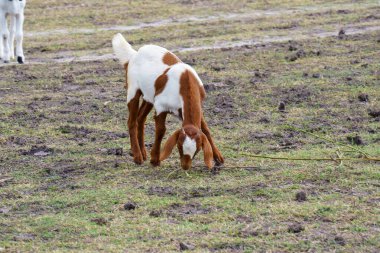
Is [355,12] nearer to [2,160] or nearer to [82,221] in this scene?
[2,160]

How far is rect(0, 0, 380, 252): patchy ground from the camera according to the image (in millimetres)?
7512

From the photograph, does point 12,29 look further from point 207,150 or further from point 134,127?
point 207,150

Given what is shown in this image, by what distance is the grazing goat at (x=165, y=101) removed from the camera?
909 centimetres

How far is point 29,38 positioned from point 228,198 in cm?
1267

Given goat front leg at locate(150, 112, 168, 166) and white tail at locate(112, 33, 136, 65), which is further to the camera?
white tail at locate(112, 33, 136, 65)

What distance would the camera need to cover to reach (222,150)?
34.2 feet

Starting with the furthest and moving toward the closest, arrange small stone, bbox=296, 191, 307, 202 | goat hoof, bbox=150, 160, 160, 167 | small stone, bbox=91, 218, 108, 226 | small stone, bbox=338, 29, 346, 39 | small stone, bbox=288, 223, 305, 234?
1. small stone, bbox=338, 29, 346, 39
2. goat hoof, bbox=150, 160, 160, 167
3. small stone, bbox=296, 191, 307, 202
4. small stone, bbox=91, 218, 108, 226
5. small stone, bbox=288, 223, 305, 234

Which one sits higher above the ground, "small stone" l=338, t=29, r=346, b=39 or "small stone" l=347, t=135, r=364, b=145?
"small stone" l=347, t=135, r=364, b=145

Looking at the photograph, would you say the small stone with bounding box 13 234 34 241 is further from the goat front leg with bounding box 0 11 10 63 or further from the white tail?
the goat front leg with bounding box 0 11 10 63

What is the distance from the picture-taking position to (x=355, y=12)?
22.4 meters

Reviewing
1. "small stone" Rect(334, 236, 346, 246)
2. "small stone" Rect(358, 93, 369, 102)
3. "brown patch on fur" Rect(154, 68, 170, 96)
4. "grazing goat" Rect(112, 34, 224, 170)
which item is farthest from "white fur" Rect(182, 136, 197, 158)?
"small stone" Rect(358, 93, 369, 102)

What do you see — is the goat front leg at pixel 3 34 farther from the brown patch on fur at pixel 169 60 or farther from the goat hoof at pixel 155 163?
the goat hoof at pixel 155 163

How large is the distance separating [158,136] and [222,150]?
3.47 ft

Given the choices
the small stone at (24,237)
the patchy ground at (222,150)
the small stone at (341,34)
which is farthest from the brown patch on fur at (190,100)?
the small stone at (341,34)
